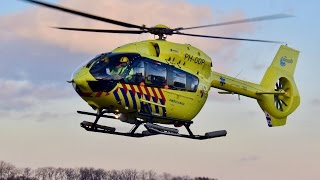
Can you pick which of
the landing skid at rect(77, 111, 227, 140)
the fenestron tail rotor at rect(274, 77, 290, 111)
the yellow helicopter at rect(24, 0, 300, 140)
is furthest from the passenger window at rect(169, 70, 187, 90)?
the fenestron tail rotor at rect(274, 77, 290, 111)

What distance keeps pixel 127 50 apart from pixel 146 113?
258 centimetres

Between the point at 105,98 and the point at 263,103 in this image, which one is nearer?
the point at 105,98

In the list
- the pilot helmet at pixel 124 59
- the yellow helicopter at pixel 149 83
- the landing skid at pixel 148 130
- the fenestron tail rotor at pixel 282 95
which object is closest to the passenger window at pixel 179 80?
the yellow helicopter at pixel 149 83

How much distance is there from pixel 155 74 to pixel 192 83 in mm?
2201

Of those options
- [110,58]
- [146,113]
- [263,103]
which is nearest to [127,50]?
[110,58]

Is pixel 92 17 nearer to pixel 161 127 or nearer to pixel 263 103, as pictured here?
pixel 161 127

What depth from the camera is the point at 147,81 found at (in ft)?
84.2

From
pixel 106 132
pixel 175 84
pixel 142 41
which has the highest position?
pixel 142 41

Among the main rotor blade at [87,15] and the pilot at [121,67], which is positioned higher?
the main rotor blade at [87,15]

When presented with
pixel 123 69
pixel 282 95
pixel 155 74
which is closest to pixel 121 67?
pixel 123 69

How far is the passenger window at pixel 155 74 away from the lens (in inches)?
1011

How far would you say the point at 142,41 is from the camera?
1053 inches

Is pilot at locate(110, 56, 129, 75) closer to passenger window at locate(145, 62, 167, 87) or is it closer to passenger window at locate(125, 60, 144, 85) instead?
passenger window at locate(125, 60, 144, 85)

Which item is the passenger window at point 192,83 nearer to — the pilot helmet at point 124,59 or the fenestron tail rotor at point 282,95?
the pilot helmet at point 124,59
